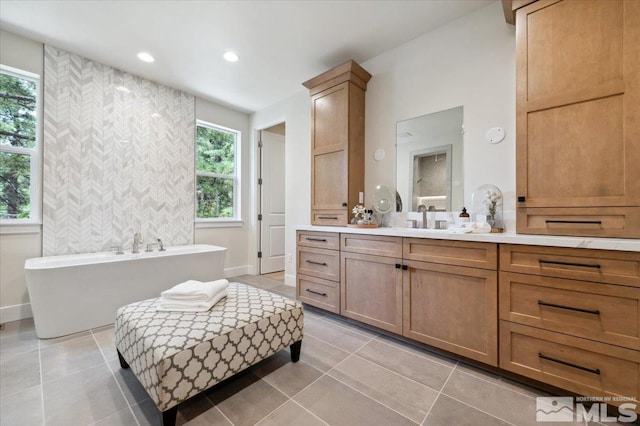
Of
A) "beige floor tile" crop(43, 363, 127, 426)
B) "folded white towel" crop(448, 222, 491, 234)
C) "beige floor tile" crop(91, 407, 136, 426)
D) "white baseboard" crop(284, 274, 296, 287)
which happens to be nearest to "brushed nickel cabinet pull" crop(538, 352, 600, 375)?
"folded white towel" crop(448, 222, 491, 234)

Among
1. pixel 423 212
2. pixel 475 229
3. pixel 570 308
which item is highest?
pixel 423 212

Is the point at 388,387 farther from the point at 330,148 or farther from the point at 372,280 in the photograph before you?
the point at 330,148

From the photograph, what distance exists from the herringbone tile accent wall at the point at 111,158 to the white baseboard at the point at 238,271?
78 centimetres

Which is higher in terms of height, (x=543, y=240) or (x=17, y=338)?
(x=543, y=240)

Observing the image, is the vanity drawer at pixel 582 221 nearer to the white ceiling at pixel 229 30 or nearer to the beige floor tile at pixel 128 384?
the white ceiling at pixel 229 30

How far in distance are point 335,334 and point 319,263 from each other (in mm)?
663

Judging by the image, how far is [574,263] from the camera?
54.4 inches

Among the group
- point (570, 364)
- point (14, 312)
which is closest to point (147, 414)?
point (570, 364)

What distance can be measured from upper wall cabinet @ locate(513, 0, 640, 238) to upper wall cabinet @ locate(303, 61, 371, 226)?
4.55ft

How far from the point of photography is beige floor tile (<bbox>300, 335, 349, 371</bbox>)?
1.83m

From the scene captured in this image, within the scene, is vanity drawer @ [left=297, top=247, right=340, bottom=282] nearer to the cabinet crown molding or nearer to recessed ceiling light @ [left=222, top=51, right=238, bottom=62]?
the cabinet crown molding

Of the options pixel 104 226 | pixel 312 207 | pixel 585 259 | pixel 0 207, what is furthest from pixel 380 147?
pixel 0 207

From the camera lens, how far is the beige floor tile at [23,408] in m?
1.30

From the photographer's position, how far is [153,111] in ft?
11.2
